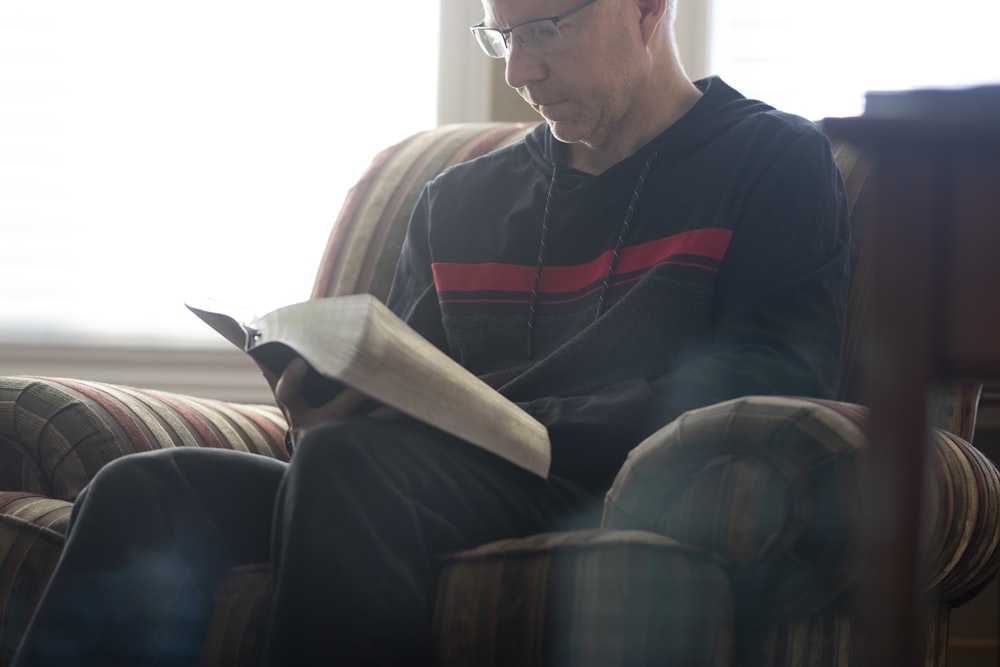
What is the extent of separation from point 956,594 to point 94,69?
2.08 meters

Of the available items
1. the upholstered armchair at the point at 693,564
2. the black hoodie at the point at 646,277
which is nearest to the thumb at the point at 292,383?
the upholstered armchair at the point at 693,564

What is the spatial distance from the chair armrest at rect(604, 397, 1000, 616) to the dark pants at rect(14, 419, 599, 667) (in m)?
0.15

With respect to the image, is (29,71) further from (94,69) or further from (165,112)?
(165,112)

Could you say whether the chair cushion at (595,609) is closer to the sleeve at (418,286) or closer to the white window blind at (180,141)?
the sleeve at (418,286)

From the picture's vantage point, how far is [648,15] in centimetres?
148

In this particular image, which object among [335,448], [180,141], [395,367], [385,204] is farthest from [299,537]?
[180,141]

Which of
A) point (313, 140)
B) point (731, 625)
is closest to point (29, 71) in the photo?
point (313, 140)

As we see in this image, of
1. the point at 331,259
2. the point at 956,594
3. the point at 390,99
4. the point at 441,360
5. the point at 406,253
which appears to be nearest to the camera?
the point at 441,360

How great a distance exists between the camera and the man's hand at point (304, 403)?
1.11 m

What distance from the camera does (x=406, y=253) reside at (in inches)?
65.2

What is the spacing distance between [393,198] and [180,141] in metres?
0.85

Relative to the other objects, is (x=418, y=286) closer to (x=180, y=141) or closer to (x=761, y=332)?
(x=761, y=332)

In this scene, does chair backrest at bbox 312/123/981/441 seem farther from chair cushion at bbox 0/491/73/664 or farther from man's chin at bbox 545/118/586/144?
chair cushion at bbox 0/491/73/664

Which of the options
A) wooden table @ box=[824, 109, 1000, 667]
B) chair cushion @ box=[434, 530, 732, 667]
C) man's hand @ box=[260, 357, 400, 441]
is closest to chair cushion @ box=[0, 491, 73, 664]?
man's hand @ box=[260, 357, 400, 441]
